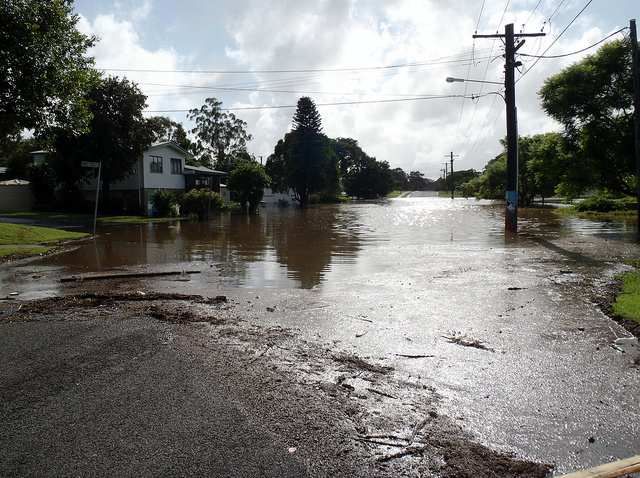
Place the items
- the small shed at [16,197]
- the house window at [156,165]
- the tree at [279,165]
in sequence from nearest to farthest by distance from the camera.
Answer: the house window at [156,165] → the small shed at [16,197] → the tree at [279,165]

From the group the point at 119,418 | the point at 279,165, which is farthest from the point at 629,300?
the point at 279,165

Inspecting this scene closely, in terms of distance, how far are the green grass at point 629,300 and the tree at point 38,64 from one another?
19.5 meters

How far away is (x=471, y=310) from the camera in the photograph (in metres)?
7.59

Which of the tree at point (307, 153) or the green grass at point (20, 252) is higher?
the tree at point (307, 153)

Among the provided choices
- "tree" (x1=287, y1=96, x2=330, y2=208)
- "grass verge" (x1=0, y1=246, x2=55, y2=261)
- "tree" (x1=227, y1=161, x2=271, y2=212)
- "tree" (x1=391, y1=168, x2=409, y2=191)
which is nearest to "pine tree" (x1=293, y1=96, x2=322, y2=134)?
"tree" (x1=287, y1=96, x2=330, y2=208)

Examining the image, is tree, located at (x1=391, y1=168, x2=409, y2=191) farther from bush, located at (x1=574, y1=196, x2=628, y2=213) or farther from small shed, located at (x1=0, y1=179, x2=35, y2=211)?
small shed, located at (x1=0, y1=179, x2=35, y2=211)

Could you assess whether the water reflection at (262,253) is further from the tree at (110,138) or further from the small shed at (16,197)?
the small shed at (16,197)

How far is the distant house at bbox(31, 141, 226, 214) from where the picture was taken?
39.8 m

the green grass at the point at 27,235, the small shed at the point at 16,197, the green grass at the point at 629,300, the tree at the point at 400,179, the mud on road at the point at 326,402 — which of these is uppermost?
the tree at the point at 400,179

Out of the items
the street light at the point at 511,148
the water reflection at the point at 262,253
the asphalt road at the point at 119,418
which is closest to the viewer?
the asphalt road at the point at 119,418

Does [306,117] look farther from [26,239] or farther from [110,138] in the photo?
[26,239]

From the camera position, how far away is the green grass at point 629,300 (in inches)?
267

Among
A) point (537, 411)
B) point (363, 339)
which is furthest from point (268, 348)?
point (537, 411)

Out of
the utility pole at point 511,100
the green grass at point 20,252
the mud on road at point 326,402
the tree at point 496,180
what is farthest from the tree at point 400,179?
the mud on road at point 326,402
